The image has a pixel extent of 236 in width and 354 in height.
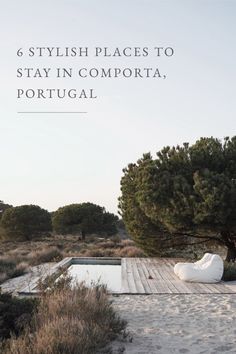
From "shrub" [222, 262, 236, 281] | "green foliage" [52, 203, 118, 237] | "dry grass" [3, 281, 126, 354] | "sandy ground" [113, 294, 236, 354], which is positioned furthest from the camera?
"green foliage" [52, 203, 118, 237]

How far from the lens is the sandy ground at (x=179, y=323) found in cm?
678

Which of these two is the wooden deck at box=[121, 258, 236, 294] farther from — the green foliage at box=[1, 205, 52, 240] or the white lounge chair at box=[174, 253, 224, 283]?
the green foliage at box=[1, 205, 52, 240]

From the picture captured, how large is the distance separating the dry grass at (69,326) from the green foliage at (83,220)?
32.0m

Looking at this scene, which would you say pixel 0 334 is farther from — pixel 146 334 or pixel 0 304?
pixel 146 334

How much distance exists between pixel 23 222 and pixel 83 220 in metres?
4.67

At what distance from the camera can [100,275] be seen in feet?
41.8

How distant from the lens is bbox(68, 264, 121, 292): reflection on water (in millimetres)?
13037

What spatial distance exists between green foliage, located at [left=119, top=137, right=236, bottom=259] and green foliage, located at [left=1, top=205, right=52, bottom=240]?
76.7ft

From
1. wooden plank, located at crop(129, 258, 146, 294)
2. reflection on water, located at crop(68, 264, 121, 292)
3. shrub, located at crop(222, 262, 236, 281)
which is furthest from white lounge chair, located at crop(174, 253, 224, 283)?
reflection on water, located at crop(68, 264, 121, 292)

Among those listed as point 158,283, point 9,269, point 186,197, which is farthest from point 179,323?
point 9,269

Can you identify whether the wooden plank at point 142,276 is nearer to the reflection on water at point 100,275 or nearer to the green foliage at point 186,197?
the reflection on water at point 100,275

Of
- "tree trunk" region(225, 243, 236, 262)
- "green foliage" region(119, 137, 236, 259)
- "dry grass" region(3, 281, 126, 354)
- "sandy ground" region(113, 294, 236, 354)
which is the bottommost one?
"sandy ground" region(113, 294, 236, 354)

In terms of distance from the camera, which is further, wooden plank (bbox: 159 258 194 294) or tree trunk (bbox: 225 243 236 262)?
tree trunk (bbox: 225 243 236 262)

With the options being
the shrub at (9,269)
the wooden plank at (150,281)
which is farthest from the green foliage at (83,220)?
the wooden plank at (150,281)
